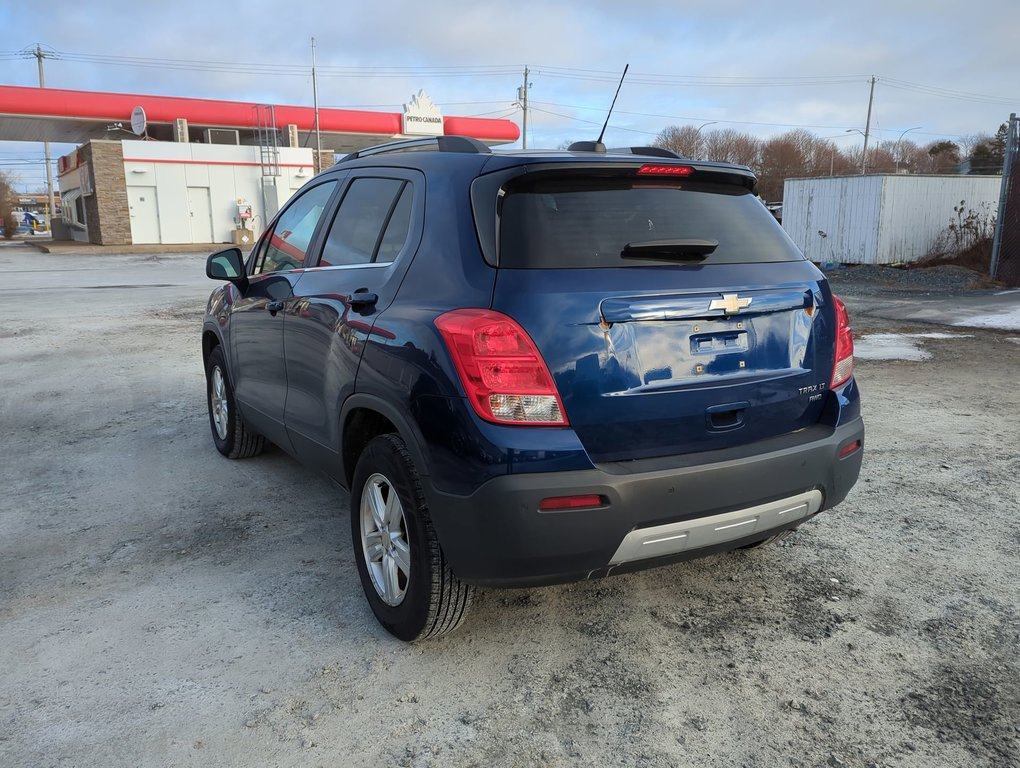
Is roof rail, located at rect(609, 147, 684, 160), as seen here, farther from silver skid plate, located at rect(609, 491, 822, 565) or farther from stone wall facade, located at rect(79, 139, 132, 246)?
stone wall facade, located at rect(79, 139, 132, 246)

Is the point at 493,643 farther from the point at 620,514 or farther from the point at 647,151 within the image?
the point at 647,151

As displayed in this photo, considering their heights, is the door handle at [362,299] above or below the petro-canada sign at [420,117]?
below

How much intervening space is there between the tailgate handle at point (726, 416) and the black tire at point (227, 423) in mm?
3144

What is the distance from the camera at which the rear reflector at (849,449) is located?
119 inches

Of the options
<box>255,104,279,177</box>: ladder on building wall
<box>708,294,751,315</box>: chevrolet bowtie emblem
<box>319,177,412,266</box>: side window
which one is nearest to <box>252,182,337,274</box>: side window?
<box>319,177,412,266</box>: side window

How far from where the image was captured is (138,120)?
1452 inches

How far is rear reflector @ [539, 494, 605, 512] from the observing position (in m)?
2.51

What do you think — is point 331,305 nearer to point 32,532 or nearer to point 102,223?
point 32,532

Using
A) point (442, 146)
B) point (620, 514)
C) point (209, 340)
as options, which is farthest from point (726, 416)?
point (209, 340)

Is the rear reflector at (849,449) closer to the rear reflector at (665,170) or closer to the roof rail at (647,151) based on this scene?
the rear reflector at (665,170)

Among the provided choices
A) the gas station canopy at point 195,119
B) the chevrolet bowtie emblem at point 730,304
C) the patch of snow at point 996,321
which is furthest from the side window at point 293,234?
the gas station canopy at point 195,119

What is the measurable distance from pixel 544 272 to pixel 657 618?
1491 millimetres

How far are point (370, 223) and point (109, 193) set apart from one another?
1498 inches

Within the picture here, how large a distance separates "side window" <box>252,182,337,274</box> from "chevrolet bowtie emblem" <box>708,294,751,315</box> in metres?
2.08
